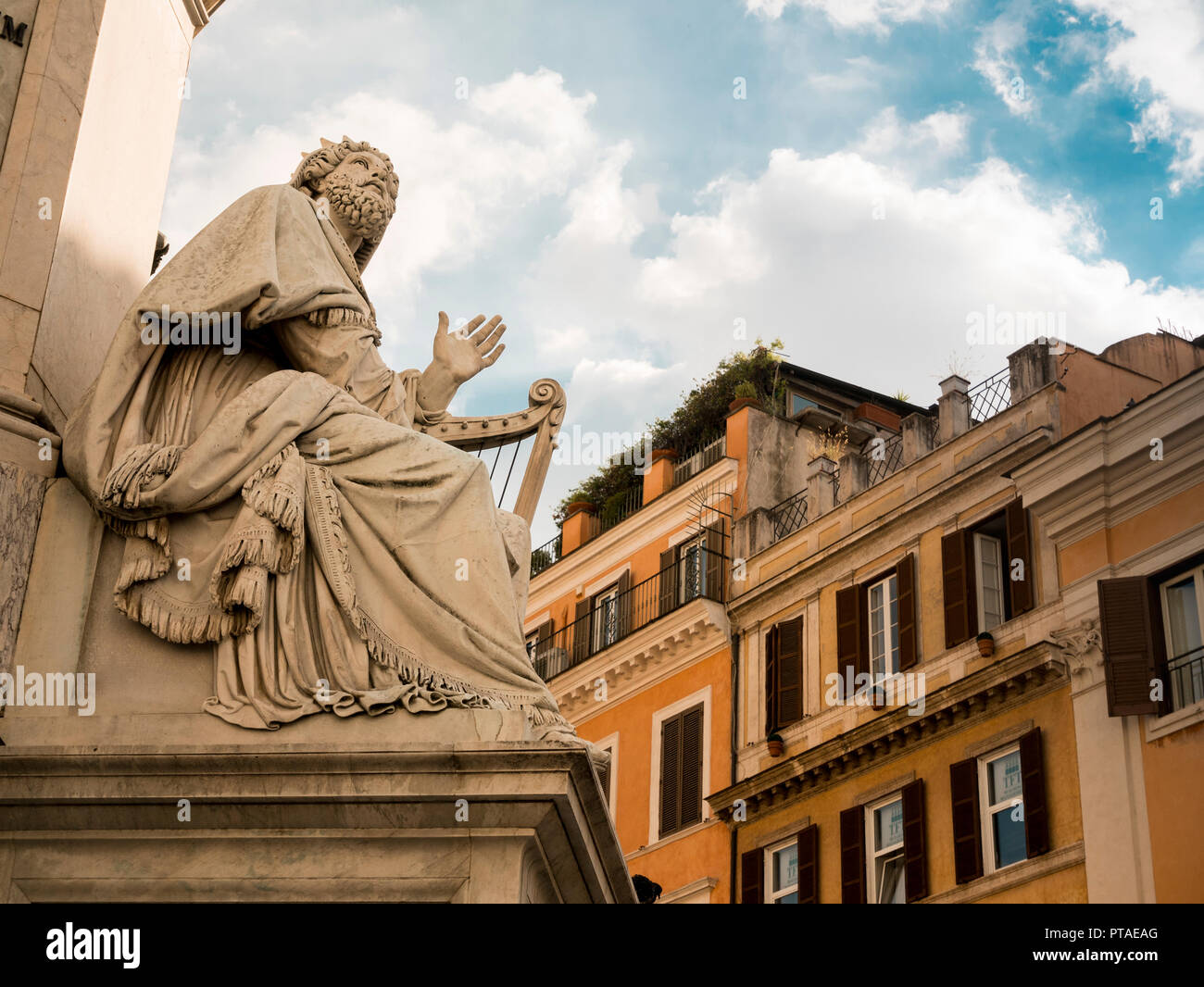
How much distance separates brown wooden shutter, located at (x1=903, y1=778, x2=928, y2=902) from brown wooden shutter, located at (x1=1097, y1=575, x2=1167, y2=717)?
418 centimetres

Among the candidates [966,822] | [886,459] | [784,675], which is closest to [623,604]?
[784,675]

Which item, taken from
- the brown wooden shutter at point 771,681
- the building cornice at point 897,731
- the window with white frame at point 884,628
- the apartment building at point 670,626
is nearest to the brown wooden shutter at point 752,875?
the apartment building at point 670,626

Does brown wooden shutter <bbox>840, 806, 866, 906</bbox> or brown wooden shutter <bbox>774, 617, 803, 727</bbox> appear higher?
brown wooden shutter <bbox>774, 617, 803, 727</bbox>

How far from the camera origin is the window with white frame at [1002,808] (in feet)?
90.7

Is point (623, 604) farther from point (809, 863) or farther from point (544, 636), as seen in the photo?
point (809, 863)

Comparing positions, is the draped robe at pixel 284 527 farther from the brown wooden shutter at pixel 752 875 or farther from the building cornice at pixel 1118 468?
the brown wooden shutter at pixel 752 875

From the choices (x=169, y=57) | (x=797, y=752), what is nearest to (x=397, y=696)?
(x=169, y=57)

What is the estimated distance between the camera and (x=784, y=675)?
3375 centimetres

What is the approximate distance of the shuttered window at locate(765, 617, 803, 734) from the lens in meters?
33.4

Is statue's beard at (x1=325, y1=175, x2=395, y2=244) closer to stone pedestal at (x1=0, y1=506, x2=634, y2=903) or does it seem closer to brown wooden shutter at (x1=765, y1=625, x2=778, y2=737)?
stone pedestal at (x1=0, y1=506, x2=634, y2=903)

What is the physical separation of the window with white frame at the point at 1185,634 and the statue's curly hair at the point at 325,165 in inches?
741

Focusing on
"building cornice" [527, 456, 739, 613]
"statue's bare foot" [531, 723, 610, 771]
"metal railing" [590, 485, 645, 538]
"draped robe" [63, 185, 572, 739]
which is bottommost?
"statue's bare foot" [531, 723, 610, 771]

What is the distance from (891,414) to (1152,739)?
1647 centimetres

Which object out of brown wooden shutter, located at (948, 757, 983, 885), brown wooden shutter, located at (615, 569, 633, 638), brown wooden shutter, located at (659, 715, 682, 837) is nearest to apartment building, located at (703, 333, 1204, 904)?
brown wooden shutter, located at (948, 757, 983, 885)
